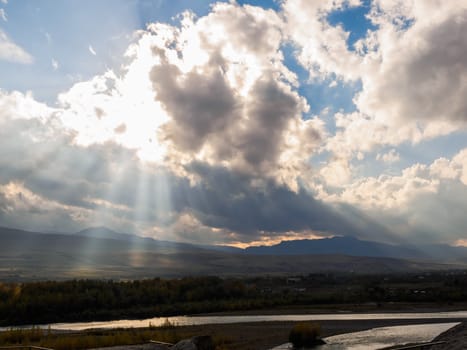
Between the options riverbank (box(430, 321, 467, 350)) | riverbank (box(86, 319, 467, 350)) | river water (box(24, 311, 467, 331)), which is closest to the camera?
riverbank (box(430, 321, 467, 350))

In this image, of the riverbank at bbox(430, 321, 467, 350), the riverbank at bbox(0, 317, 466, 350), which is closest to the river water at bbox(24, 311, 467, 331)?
the riverbank at bbox(0, 317, 466, 350)

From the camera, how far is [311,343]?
115 feet

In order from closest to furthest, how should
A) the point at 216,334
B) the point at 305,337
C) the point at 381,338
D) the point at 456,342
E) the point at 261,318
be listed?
1. the point at 456,342
2. the point at 305,337
3. the point at 381,338
4. the point at 216,334
5. the point at 261,318

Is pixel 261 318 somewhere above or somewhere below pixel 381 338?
above

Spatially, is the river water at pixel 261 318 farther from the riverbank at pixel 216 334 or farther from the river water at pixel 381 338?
the river water at pixel 381 338

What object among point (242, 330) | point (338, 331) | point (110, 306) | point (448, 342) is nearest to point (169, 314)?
point (110, 306)

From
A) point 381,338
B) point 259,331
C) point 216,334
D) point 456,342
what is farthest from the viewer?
point 259,331

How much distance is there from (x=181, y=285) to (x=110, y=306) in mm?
14545

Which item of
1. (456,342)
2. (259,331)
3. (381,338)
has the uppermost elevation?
(456,342)

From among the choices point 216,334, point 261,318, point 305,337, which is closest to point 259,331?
point 216,334

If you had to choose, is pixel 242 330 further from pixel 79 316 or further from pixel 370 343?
pixel 79 316

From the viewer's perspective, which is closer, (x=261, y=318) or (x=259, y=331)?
(x=259, y=331)

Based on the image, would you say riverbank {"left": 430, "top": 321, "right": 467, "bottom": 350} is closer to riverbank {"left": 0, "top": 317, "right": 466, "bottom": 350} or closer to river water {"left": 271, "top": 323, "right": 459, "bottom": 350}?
riverbank {"left": 0, "top": 317, "right": 466, "bottom": 350}

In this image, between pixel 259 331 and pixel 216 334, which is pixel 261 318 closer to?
pixel 259 331
